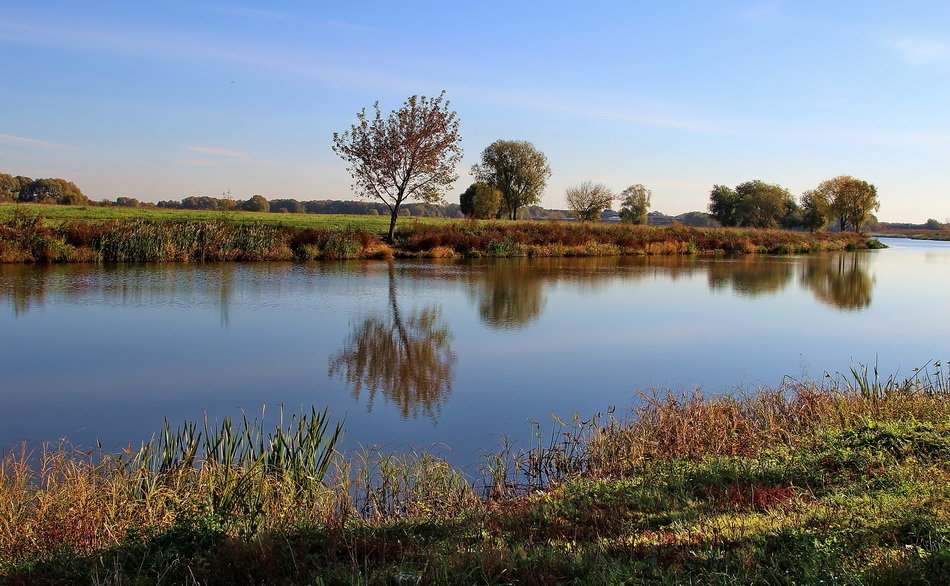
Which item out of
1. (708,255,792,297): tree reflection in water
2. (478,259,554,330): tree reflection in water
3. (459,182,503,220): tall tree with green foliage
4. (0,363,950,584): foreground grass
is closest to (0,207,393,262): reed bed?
(478,259,554,330): tree reflection in water

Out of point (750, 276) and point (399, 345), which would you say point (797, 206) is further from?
point (399, 345)

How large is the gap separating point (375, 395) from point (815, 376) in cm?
593

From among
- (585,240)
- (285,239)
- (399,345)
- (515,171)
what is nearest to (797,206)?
(515,171)

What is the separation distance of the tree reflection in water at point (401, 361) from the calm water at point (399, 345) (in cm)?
5

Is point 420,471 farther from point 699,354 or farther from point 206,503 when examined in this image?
point 699,354

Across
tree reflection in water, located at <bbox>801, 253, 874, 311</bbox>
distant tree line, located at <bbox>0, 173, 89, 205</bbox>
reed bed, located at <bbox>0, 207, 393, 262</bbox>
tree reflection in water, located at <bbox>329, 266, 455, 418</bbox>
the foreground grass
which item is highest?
distant tree line, located at <bbox>0, 173, 89, 205</bbox>

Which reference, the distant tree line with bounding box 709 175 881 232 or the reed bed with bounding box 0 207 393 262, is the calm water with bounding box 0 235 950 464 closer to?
the reed bed with bounding box 0 207 393 262

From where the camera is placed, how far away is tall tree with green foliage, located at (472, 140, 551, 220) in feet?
212

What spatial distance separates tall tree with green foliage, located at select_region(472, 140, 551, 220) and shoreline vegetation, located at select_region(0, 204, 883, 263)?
Result: 21.9 metres

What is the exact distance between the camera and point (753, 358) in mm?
10500

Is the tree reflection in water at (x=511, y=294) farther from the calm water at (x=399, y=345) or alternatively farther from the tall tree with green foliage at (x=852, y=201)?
the tall tree with green foliage at (x=852, y=201)

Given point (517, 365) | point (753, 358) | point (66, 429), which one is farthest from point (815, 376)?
point (66, 429)

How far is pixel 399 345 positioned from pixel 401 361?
1191mm

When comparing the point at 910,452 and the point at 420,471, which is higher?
the point at 910,452
